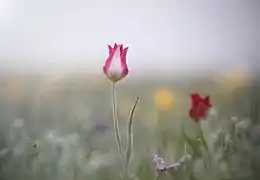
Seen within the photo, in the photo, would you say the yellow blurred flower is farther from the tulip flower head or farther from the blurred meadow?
the tulip flower head

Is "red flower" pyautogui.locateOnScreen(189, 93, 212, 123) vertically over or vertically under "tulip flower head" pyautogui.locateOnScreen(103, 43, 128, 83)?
under

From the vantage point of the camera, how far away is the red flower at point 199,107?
52.9 inches

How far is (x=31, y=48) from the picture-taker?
1346mm

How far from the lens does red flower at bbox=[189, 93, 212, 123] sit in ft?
4.41

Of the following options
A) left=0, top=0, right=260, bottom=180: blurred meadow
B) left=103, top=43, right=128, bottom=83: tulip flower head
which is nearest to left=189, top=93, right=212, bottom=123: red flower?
left=0, top=0, right=260, bottom=180: blurred meadow

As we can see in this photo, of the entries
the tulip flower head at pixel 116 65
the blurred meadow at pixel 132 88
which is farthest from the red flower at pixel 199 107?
the tulip flower head at pixel 116 65

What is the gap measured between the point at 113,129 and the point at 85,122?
0.09m

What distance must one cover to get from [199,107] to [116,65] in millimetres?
298

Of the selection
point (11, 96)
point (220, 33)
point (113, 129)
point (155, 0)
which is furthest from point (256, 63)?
point (11, 96)

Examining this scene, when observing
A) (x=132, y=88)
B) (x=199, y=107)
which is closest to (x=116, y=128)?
(x=132, y=88)

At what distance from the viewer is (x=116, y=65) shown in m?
1.33

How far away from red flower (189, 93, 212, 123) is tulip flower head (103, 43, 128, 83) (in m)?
0.24

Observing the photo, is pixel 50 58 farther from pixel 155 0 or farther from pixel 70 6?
pixel 155 0

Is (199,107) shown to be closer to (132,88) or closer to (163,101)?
(163,101)
